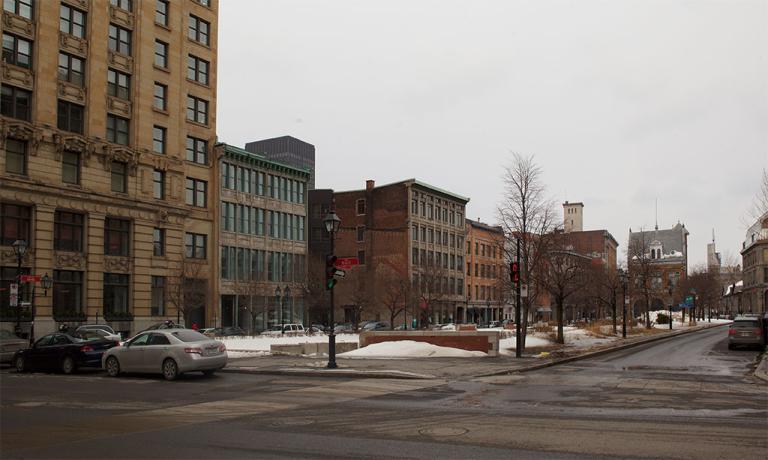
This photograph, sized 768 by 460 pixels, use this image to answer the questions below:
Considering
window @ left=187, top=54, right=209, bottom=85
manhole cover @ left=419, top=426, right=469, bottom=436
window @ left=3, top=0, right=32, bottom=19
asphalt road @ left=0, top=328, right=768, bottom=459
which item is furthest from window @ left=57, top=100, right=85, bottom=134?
manhole cover @ left=419, top=426, right=469, bottom=436

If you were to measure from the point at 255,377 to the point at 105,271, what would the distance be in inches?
1260

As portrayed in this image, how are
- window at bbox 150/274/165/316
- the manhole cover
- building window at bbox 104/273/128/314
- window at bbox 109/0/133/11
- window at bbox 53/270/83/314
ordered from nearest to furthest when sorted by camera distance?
the manhole cover → window at bbox 53/270/83/314 → building window at bbox 104/273/128/314 → window at bbox 109/0/133/11 → window at bbox 150/274/165/316

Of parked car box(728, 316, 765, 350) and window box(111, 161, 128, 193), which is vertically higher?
window box(111, 161, 128, 193)

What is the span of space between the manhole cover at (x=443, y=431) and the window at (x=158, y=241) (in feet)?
150

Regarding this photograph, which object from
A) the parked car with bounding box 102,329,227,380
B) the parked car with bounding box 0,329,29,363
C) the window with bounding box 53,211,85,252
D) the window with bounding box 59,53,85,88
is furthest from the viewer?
the window with bounding box 59,53,85,88

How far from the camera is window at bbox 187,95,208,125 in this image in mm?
59125

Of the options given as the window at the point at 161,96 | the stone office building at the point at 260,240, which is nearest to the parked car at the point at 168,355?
the window at the point at 161,96

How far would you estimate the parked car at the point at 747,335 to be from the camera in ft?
117

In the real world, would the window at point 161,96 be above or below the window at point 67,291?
above

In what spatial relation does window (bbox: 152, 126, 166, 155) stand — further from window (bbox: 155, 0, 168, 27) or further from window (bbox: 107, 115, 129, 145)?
window (bbox: 155, 0, 168, 27)

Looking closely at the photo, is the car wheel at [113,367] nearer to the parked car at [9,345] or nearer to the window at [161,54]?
the parked car at [9,345]

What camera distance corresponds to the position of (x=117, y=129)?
168ft

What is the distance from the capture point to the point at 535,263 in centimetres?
3300

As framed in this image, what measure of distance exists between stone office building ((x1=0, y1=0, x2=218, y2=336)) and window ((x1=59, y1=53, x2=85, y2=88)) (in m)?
0.09
